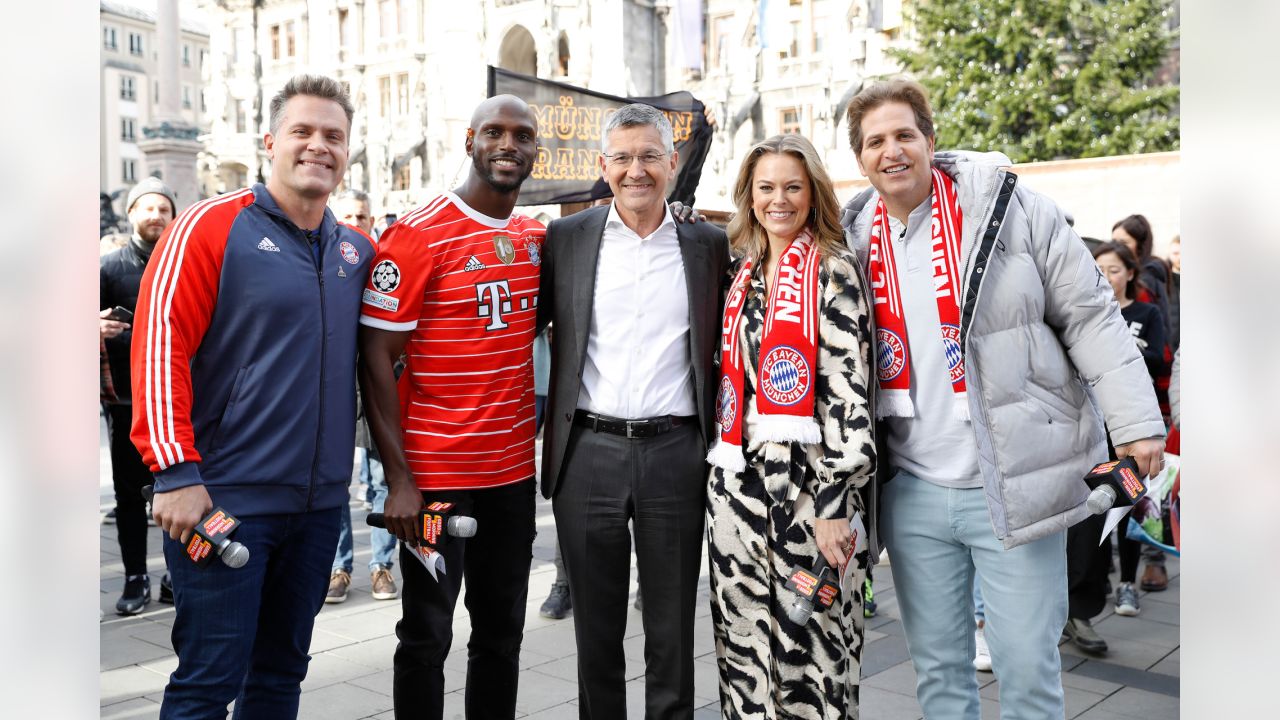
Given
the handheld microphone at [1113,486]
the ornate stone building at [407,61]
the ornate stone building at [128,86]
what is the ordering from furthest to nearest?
1. the ornate stone building at [128,86]
2. the ornate stone building at [407,61]
3. the handheld microphone at [1113,486]

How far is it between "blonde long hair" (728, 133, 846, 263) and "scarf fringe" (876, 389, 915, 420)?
0.48m

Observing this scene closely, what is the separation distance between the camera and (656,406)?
138 inches

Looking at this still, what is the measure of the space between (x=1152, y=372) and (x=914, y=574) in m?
3.62

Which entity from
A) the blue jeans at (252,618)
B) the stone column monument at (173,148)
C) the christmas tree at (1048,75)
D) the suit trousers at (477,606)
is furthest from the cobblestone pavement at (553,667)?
the christmas tree at (1048,75)

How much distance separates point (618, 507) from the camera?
3523 millimetres

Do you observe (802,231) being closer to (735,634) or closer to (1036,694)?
(735,634)

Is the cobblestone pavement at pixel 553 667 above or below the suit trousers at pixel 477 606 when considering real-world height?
below

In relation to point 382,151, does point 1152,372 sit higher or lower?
lower

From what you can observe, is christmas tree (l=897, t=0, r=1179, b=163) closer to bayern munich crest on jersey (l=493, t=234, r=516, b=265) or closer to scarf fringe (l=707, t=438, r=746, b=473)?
bayern munich crest on jersey (l=493, t=234, r=516, b=265)

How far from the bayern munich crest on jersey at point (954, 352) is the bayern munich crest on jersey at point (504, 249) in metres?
1.45

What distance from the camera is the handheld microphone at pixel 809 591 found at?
10.5ft

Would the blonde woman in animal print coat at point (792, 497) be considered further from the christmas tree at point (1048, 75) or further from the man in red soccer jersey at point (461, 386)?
the christmas tree at point (1048, 75)

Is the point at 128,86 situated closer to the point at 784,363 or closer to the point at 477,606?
the point at 477,606
